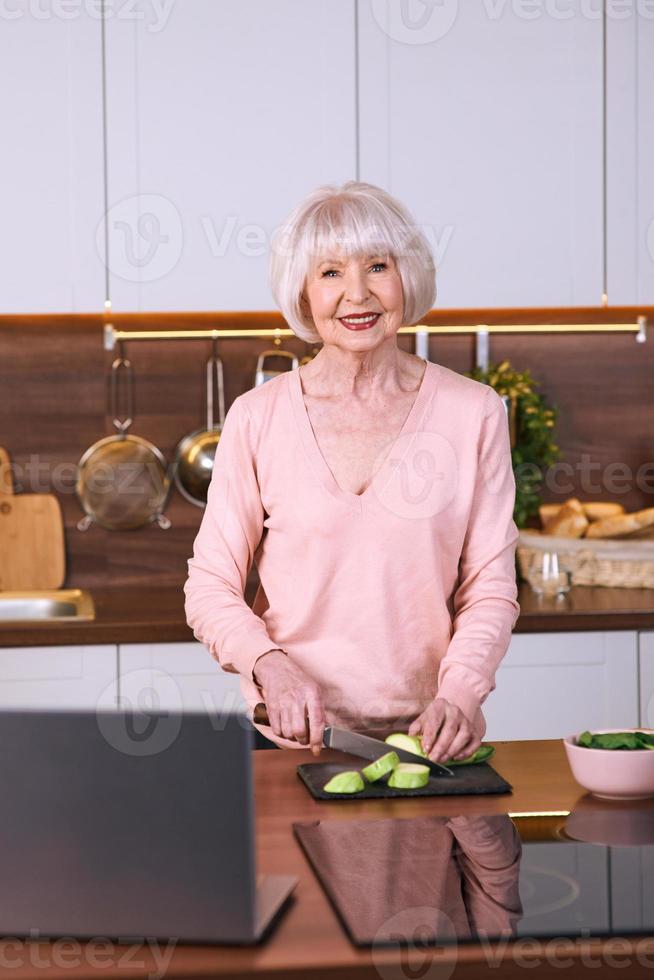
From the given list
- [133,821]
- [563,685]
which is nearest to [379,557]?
[133,821]

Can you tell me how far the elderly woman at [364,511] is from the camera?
1.60 m

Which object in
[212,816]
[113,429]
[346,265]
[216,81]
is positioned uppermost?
[216,81]

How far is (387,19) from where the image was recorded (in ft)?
9.13

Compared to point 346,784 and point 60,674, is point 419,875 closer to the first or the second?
point 346,784

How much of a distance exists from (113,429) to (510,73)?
4.16 feet

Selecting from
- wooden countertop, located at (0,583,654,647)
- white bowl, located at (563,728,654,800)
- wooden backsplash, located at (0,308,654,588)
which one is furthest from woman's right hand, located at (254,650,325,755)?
wooden backsplash, located at (0,308,654,588)

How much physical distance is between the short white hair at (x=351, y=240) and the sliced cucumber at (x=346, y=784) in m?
0.65

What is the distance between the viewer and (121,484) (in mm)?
3051

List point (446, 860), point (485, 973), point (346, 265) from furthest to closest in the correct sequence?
point (346, 265) → point (446, 860) → point (485, 973)

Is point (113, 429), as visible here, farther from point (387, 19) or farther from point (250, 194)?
point (387, 19)

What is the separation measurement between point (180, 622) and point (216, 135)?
1.08m

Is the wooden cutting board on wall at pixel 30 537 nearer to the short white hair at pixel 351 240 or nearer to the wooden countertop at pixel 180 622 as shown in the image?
the wooden countertop at pixel 180 622

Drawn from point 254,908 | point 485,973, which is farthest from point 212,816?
point 485,973

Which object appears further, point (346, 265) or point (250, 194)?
point (250, 194)
